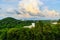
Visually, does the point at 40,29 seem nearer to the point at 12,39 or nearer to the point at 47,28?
the point at 47,28

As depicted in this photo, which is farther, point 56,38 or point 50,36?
point 56,38

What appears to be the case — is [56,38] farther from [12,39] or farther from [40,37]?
[12,39]

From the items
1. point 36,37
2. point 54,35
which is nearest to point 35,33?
point 36,37

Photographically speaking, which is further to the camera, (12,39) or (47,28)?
(47,28)

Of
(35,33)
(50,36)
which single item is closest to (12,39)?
(35,33)

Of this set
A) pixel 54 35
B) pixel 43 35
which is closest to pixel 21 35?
pixel 43 35

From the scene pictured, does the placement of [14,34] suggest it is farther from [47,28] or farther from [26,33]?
[47,28]

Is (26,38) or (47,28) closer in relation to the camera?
(26,38)
